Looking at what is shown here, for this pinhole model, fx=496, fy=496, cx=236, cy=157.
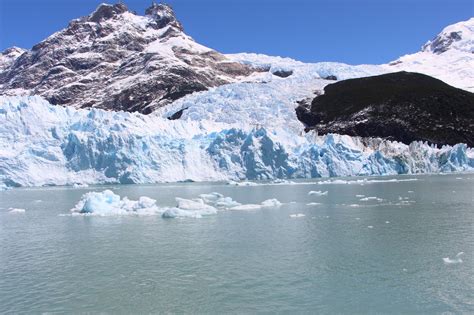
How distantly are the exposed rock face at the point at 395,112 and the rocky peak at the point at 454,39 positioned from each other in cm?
9311

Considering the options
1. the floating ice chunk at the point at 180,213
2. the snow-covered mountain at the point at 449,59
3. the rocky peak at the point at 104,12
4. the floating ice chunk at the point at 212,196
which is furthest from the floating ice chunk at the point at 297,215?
the rocky peak at the point at 104,12

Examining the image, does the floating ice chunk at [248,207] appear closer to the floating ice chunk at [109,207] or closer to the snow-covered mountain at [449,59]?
the floating ice chunk at [109,207]

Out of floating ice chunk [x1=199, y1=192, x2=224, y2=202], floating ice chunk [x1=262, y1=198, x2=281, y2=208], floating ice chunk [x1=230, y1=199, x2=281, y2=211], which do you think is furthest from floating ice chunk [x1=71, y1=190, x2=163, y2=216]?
floating ice chunk [x1=262, y1=198, x2=281, y2=208]

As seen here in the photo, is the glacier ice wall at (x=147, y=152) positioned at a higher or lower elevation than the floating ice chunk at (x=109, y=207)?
higher

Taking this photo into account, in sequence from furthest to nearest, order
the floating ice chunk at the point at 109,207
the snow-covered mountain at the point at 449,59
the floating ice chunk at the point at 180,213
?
1. the snow-covered mountain at the point at 449,59
2. the floating ice chunk at the point at 109,207
3. the floating ice chunk at the point at 180,213

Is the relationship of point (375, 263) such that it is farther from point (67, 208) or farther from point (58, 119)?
point (58, 119)

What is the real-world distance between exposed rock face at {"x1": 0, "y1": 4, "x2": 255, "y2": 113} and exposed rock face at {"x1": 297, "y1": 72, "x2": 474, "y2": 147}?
3533 centimetres

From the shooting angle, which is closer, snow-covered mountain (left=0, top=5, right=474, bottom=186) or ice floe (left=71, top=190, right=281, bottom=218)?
ice floe (left=71, top=190, right=281, bottom=218)

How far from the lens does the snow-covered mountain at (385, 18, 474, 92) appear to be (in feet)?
388

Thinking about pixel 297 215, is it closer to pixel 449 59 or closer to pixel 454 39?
pixel 449 59

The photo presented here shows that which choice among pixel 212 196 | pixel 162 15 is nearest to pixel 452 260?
pixel 212 196

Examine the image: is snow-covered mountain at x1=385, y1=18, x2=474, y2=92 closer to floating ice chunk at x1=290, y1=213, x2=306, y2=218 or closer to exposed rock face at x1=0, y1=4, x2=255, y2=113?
exposed rock face at x1=0, y1=4, x2=255, y2=113

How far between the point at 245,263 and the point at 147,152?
27.6m

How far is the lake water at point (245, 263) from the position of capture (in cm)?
807
